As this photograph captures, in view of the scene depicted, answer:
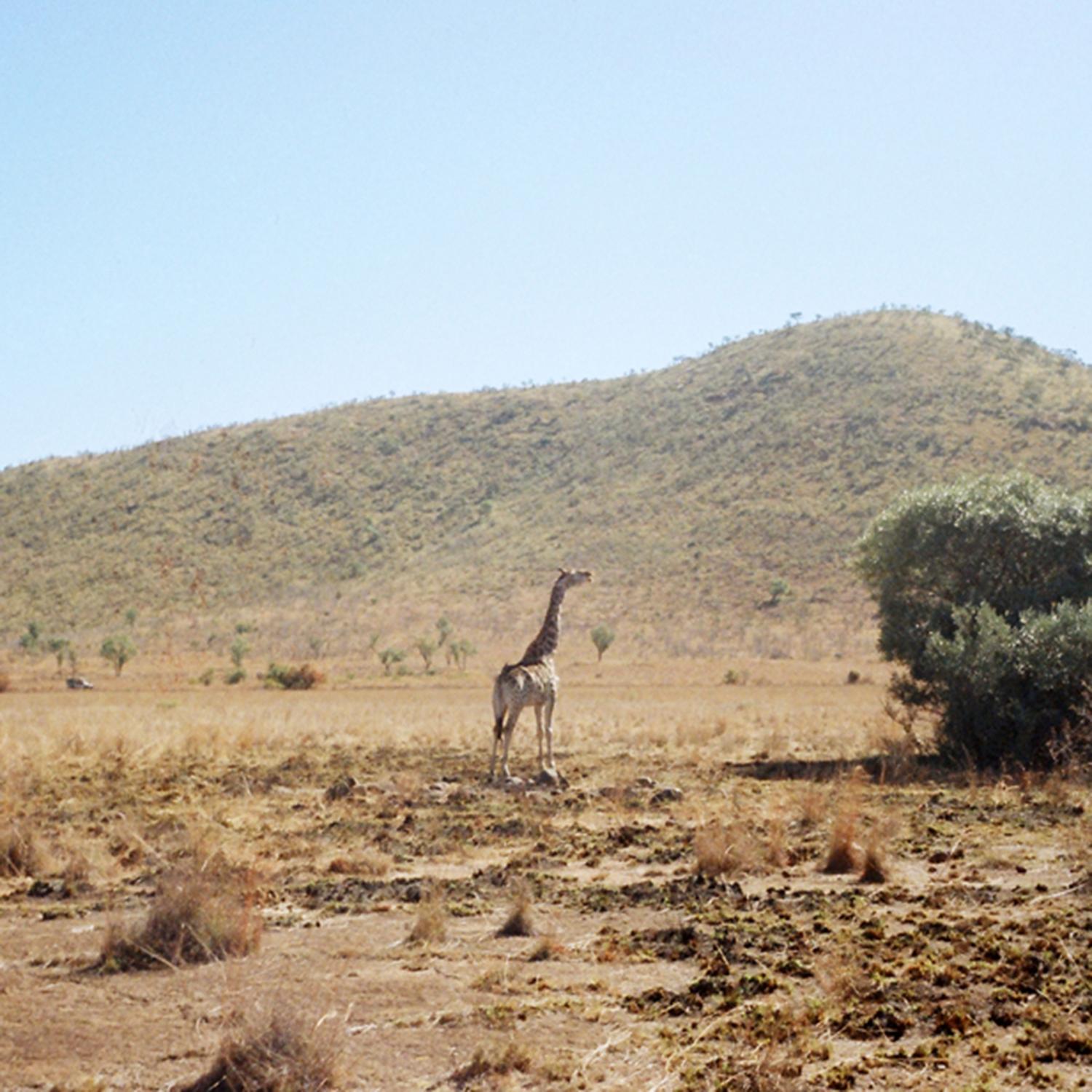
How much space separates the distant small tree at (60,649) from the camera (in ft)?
186

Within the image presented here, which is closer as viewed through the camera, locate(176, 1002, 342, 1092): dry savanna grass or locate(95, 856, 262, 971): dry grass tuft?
locate(176, 1002, 342, 1092): dry savanna grass

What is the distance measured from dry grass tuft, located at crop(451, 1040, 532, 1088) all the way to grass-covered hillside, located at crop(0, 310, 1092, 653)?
5376 centimetres

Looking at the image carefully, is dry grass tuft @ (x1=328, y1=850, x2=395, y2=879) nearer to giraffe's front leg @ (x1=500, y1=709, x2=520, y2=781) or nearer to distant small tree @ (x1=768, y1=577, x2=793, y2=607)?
giraffe's front leg @ (x1=500, y1=709, x2=520, y2=781)

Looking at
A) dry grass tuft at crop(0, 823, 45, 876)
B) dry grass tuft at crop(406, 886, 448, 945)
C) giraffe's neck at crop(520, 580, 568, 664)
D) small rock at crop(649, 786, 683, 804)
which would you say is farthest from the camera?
giraffe's neck at crop(520, 580, 568, 664)

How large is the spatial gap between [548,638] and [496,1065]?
12937 millimetres

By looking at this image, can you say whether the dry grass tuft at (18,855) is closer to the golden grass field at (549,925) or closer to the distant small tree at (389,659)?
the golden grass field at (549,925)

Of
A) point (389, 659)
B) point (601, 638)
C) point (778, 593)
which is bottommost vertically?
point (389, 659)

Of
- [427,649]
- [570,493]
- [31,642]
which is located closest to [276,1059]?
[427,649]

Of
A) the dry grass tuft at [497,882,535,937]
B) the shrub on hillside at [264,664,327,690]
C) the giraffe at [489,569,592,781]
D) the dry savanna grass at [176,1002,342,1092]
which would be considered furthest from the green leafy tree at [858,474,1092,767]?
the shrub on hillside at [264,664,327,690]

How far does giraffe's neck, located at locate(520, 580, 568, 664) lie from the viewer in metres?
19.7

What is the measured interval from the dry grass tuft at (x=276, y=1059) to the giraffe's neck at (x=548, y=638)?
12.4 meters

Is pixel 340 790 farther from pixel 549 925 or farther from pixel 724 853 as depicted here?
pixel 549 925

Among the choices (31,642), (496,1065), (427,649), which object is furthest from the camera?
(31,642)

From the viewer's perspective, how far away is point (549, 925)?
34.6 ft
